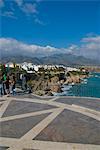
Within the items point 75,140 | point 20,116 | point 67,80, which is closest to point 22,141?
point 75,140

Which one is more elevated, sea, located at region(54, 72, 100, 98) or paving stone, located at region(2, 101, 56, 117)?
paving stone, located at region(2, 101, 56, 117)

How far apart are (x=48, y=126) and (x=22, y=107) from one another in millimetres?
3013

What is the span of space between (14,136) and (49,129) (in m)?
1.17

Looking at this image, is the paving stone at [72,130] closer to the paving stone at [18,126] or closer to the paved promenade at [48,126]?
the paved promenade at [48,126]

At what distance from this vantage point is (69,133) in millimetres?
7879

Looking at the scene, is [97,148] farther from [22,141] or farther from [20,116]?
[20,116]

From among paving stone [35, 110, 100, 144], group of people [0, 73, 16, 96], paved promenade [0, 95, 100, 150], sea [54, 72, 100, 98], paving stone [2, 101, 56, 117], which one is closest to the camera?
paved promenade [0, 95, 100, 150]

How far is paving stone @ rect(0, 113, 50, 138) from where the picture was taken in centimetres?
774

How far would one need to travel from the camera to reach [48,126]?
27.9 ft

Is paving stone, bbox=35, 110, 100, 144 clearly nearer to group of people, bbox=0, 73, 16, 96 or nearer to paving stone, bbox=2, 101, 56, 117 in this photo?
paving stone, bbox=2, 101, 56, 117

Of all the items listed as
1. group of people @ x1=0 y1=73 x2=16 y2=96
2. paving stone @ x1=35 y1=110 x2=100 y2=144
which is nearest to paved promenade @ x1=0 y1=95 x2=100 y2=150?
paving stone @ x1=35 y1=110 x2=100 y2=144

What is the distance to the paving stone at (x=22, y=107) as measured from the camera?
33.9 ft

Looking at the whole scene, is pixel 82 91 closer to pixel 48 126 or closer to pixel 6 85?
pixel 6 85

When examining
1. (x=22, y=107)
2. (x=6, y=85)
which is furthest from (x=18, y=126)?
(x=6, y=85)
